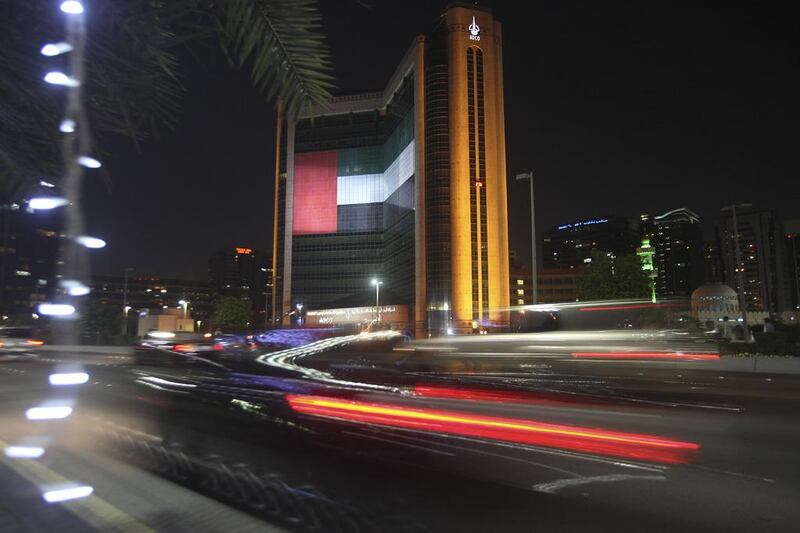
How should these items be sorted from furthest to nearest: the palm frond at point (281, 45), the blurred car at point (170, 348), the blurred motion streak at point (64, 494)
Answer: the blurred car at point (170, 348)
the blurred motion streak at point (64, 494)
the palm frond at point (281, 45)

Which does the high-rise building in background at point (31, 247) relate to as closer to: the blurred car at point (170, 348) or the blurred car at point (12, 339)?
the blurred car at point (170, 348)

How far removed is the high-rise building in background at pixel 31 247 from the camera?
5.88 ft

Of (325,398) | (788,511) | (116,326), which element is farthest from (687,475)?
(116,326)

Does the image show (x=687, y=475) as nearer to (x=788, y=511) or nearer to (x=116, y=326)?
(x=788, y=511)

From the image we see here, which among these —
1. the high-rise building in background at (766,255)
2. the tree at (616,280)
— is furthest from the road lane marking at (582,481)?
the high-rise building in background at (766,255)

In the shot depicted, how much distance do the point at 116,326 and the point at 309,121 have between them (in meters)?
53.4

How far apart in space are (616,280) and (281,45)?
46.9m

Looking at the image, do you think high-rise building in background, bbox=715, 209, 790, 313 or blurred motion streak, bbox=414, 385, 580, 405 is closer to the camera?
blurred motion streak, bbox=414, 385, 580, 405

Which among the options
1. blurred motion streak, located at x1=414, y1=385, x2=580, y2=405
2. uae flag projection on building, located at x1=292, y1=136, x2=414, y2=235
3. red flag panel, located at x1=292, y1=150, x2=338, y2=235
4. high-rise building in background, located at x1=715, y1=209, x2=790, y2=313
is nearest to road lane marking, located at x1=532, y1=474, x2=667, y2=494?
blurred motion streak, located at x1=414, y1=385, x2=580, y2=405

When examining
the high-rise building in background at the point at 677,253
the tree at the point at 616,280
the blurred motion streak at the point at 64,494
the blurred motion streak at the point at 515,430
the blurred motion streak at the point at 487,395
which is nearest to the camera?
the blurred motion streak at the point at 64,494

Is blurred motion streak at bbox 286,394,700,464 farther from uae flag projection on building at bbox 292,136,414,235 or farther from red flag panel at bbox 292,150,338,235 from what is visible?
red flag panel at bbox 292,150,338,235

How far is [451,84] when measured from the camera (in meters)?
93.9

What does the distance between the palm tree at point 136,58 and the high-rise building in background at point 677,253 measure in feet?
603

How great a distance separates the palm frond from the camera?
1.56 metres
